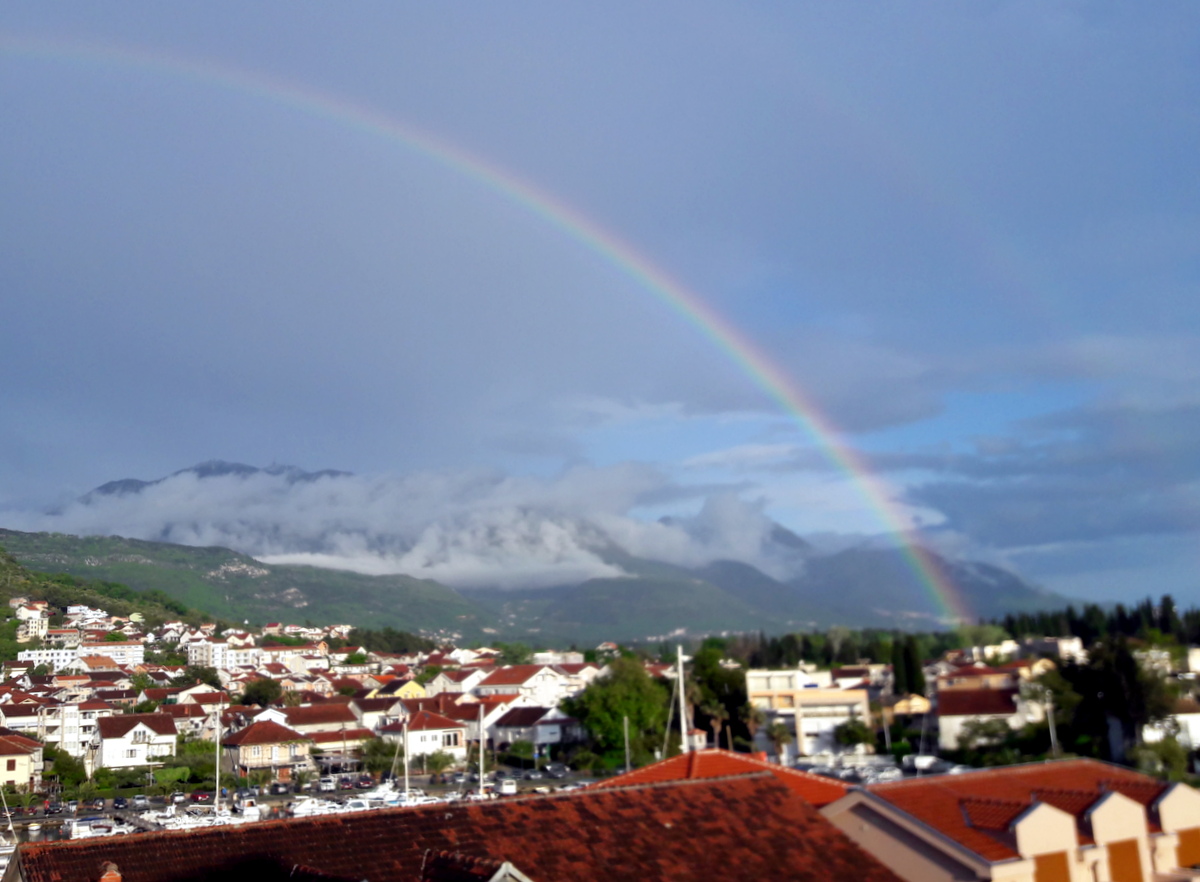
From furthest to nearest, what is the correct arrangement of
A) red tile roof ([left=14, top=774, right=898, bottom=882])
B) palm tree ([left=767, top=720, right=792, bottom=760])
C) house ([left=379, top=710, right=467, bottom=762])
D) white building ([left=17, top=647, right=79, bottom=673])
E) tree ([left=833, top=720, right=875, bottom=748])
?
white building ([left=17, top=647, right=79, bottom=673]) < house ([left=379, top=710, right=467, bottom=762]) < palm tree ([left=767, top=720, right=792, bottom=760]) < tree ([left=833, top=720, right=875, bottom=748]) < red tile roof ([left=14, top=774, right=898, bottom=882])

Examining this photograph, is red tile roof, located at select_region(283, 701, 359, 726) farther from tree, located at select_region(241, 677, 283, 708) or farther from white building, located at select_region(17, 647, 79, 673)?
white building, located at select_region(17, 647, 79, 673)

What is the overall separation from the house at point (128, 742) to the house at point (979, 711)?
46769 millimetres

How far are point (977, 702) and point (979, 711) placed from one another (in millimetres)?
1405

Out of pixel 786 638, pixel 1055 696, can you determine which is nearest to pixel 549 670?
pixel 786 638

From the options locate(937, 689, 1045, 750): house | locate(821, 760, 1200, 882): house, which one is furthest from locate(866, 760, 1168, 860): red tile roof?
locate(937, 689, 1045, 750): house

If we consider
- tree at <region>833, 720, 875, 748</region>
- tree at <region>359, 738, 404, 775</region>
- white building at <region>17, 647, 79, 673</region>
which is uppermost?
white building at <region>17, 647, 79, 673</region>

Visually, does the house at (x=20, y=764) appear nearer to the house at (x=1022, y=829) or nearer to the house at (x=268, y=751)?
the house at (x=268, y=751)

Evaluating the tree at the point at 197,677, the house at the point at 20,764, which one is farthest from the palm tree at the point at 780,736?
the tree at the point at 197,677

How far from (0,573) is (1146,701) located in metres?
124

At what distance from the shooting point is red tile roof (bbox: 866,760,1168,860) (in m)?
13.5

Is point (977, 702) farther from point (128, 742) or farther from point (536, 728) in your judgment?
point (128, 742)

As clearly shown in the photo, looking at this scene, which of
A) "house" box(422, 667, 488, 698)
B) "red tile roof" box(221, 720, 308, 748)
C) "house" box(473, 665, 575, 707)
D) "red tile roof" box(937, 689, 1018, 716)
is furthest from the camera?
"house" box(422, 667, 488, 698)

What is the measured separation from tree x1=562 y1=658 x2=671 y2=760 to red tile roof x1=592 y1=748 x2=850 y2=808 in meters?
42.4

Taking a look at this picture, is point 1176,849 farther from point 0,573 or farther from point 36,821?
point 0,573
